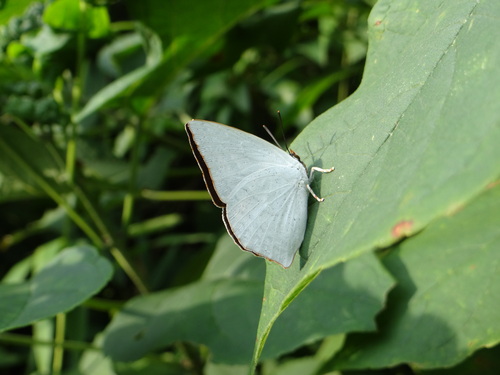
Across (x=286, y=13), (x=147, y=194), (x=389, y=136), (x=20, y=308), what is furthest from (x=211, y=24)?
(x=389, y=136)

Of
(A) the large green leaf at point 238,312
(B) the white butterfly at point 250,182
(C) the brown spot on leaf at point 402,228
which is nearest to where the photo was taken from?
(C) the brown spot on leaf at point 402,228

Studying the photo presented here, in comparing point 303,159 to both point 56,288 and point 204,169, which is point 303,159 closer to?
point 204,169

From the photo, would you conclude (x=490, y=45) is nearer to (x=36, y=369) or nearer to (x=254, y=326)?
(x=254, y=326)

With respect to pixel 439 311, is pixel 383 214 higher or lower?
higher

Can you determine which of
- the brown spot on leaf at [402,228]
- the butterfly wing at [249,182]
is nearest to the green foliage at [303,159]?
the brown spot on leaf at [402,228]

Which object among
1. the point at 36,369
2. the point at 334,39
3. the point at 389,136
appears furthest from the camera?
the point at 334,39

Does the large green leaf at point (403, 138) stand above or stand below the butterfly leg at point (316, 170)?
above

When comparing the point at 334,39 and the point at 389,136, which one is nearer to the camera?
the point at 389,136

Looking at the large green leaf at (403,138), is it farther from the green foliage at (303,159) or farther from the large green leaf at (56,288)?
the large green leaf at (56,288)
